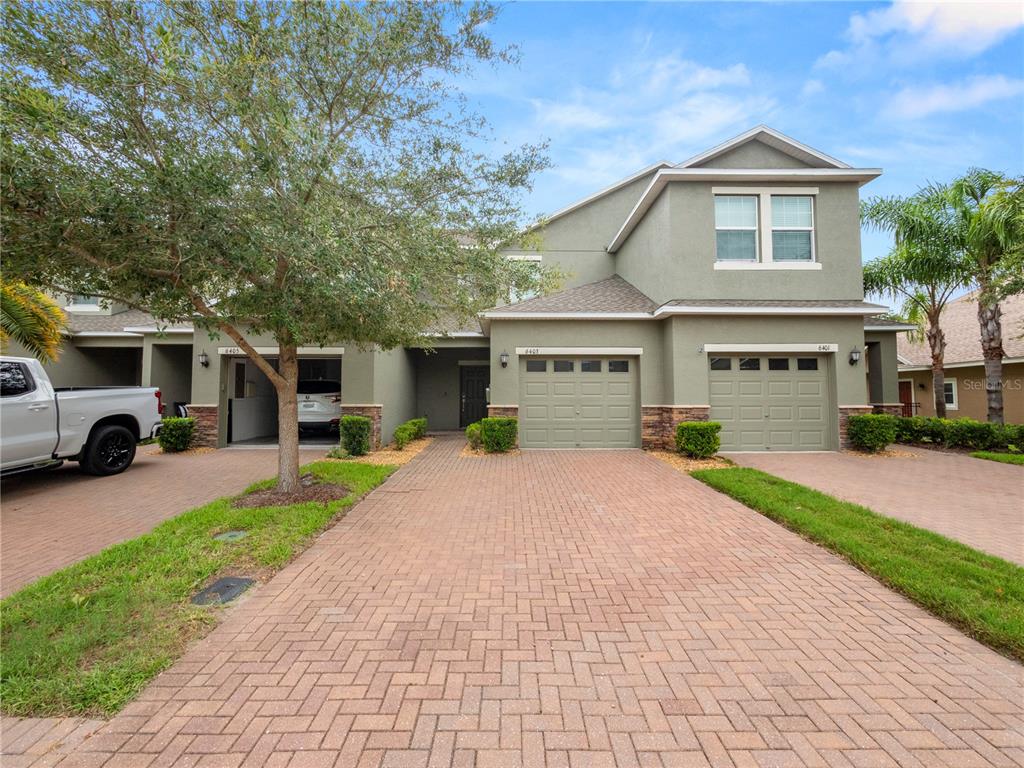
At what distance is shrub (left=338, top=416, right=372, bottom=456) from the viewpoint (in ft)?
33.6

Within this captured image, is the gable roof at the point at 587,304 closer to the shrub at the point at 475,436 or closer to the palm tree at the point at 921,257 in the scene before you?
the shrub at the point at 475,436

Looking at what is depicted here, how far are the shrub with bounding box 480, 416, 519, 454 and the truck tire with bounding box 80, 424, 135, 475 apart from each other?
6909 millimetres

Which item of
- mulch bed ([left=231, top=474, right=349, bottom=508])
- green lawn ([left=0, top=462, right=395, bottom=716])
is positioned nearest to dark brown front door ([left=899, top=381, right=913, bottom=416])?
mulch bed ([left=231, top=474, right=349, bottom=508])

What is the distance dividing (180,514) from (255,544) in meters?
2.21

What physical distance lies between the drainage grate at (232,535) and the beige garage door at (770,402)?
9.71 metres

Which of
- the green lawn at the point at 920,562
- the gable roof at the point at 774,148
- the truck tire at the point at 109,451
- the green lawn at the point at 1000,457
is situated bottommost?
the green lawn at the point at 920,562

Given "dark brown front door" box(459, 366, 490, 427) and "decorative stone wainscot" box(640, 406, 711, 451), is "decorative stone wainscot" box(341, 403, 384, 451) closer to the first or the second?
"dark brown front door" box(459, 366, 490, 427)

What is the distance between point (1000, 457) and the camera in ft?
31.0

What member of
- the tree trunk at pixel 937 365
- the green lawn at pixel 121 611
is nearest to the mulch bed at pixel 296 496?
the green lawn at pixel 121 611

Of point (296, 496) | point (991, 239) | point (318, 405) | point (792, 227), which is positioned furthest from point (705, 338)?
point (318, 405)

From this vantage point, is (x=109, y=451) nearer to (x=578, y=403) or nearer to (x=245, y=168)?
(x=245, y=168)

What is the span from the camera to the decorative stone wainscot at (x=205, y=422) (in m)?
11.5

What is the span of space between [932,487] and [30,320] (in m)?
16.9

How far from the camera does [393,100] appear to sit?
6.69 metres
